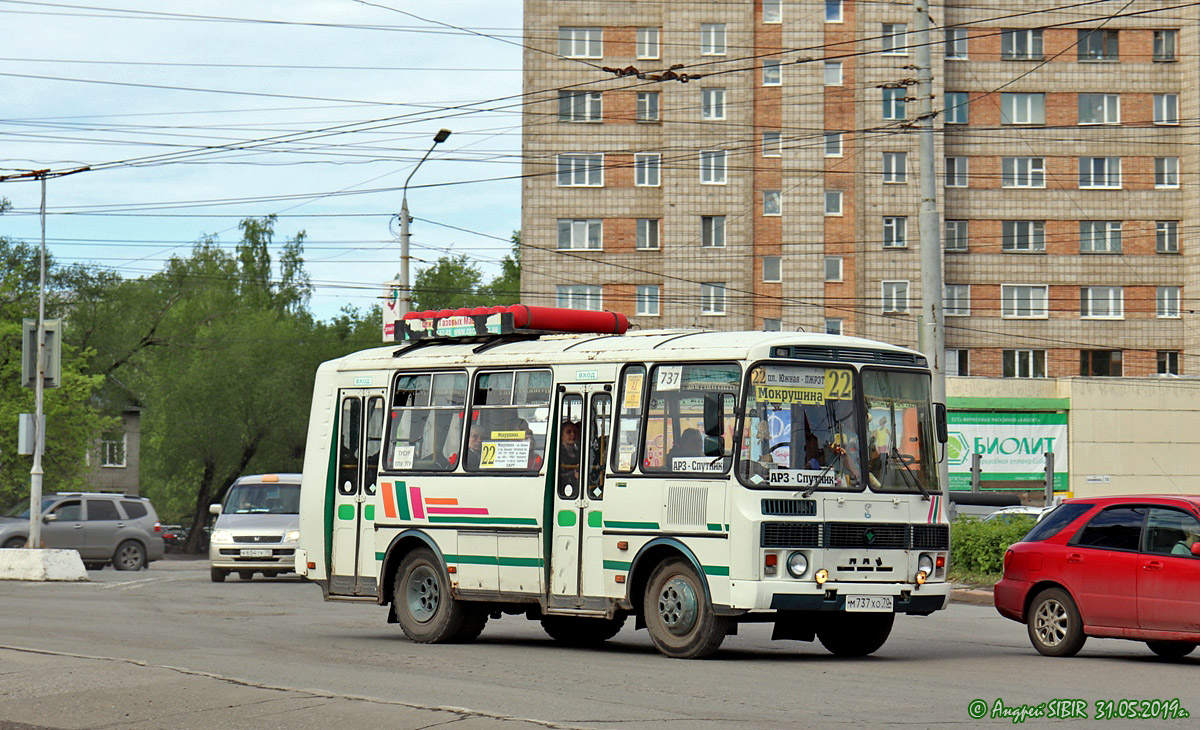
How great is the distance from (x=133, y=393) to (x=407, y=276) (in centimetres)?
4023

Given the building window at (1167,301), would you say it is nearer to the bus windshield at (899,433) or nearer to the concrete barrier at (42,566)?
the concrete barrier at (42,566)

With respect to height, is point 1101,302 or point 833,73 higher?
point 833,73

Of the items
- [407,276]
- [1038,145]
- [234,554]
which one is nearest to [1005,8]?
[1038,145]

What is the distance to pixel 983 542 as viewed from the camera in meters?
25.9

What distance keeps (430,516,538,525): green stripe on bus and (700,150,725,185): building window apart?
45831mm

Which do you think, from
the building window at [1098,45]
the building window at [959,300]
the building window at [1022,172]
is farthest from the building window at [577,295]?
the building window at [1098,45]

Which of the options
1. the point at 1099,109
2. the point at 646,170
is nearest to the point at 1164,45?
the point at 1099,109

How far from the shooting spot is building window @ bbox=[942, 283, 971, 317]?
207 feet

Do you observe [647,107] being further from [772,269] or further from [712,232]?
[772,269]

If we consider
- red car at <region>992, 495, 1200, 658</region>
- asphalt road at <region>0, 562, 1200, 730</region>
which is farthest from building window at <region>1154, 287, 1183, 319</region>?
red car at <region>992, 495, 1200, 658</region>

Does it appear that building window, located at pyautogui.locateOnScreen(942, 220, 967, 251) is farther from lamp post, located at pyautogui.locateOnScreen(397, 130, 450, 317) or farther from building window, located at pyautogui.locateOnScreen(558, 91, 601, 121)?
lamp post, located at pyautogui.locateOnScreen(397, 130, 450, 317)

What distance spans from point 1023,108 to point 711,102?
41.1ft

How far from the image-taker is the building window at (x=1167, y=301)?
6378cm

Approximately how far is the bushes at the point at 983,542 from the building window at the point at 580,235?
119 ft
